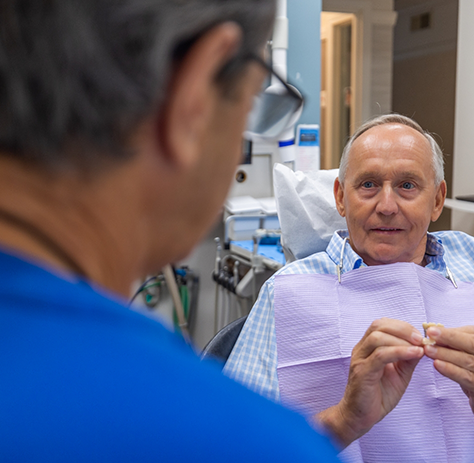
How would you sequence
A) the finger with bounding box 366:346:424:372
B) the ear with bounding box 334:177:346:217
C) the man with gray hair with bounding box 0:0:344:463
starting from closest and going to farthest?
the man with gray hair with bounding box 0:0:344:463, the finger with bounding box 366:346:424:372, the ear with bounding box 334:177:346:217

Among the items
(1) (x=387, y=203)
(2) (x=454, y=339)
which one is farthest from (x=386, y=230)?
(2) (x=454, y=339)

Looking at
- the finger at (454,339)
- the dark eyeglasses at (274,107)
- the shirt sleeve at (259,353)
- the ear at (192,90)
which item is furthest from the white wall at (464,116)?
the ear at (192,90)

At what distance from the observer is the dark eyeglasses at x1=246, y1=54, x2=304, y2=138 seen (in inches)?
23.6

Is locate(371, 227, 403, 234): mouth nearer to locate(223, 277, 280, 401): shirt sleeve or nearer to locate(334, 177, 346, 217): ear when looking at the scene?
locate(334, 177, 346, 217): ear

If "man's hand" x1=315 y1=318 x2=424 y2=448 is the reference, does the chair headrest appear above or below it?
above

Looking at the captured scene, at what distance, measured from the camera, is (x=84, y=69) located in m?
0.35

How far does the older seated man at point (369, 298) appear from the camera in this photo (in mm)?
1013

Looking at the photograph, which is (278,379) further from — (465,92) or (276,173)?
(465,92)

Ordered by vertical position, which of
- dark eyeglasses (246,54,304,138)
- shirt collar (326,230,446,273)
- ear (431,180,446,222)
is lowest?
shirt collar (326,230,446,273)

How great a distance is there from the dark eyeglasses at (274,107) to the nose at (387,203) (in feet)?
2.38

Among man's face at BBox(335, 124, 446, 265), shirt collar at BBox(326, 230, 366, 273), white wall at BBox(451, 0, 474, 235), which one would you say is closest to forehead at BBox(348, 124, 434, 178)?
man's face at BBox(335, 124, 446, 265)

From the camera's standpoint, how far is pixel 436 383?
46.5 inches

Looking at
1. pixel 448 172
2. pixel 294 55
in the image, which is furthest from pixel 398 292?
pixel 448 172

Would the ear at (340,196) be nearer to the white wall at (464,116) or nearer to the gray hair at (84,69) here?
the gray hair at (84,69)
